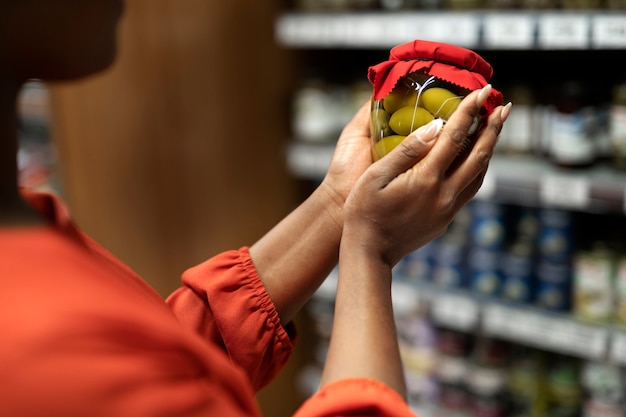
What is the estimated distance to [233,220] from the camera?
1.94 m

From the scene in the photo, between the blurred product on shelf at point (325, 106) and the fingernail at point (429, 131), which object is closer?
the fingernail at point (429, 131)

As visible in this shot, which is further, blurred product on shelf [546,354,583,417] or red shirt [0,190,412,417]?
blurred product on shelf [546,354,583,417]

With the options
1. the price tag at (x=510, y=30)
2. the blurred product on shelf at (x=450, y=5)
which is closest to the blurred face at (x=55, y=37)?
the price tag at (x=510, y=30)

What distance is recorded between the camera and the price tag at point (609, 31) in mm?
1239

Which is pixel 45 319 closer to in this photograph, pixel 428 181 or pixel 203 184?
pixel 428 181

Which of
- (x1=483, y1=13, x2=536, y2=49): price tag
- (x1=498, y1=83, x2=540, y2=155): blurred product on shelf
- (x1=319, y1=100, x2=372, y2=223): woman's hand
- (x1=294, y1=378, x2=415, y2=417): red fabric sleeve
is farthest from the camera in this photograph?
(x1=498, y1=83, x2=540, y2=155): blurred product on shelf

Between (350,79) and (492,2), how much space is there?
0.53 meters

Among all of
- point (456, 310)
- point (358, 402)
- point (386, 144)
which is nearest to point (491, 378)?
point (456, 310)

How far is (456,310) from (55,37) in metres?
1.32

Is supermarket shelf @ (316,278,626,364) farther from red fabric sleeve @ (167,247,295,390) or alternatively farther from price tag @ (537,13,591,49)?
red fabric sleeve @ (167,247,295,390)

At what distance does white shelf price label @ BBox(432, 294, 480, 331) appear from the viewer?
163 cm

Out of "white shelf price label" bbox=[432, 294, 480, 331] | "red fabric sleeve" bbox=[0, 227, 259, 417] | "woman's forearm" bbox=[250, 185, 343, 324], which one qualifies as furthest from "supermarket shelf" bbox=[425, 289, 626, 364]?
"red fabric sleeve" bbox=[0, 227, 259, 417]

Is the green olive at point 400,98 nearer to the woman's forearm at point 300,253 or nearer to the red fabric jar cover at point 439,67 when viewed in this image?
the red fabric jar cover at point 439,67

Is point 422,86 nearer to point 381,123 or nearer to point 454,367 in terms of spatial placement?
point 381,123
